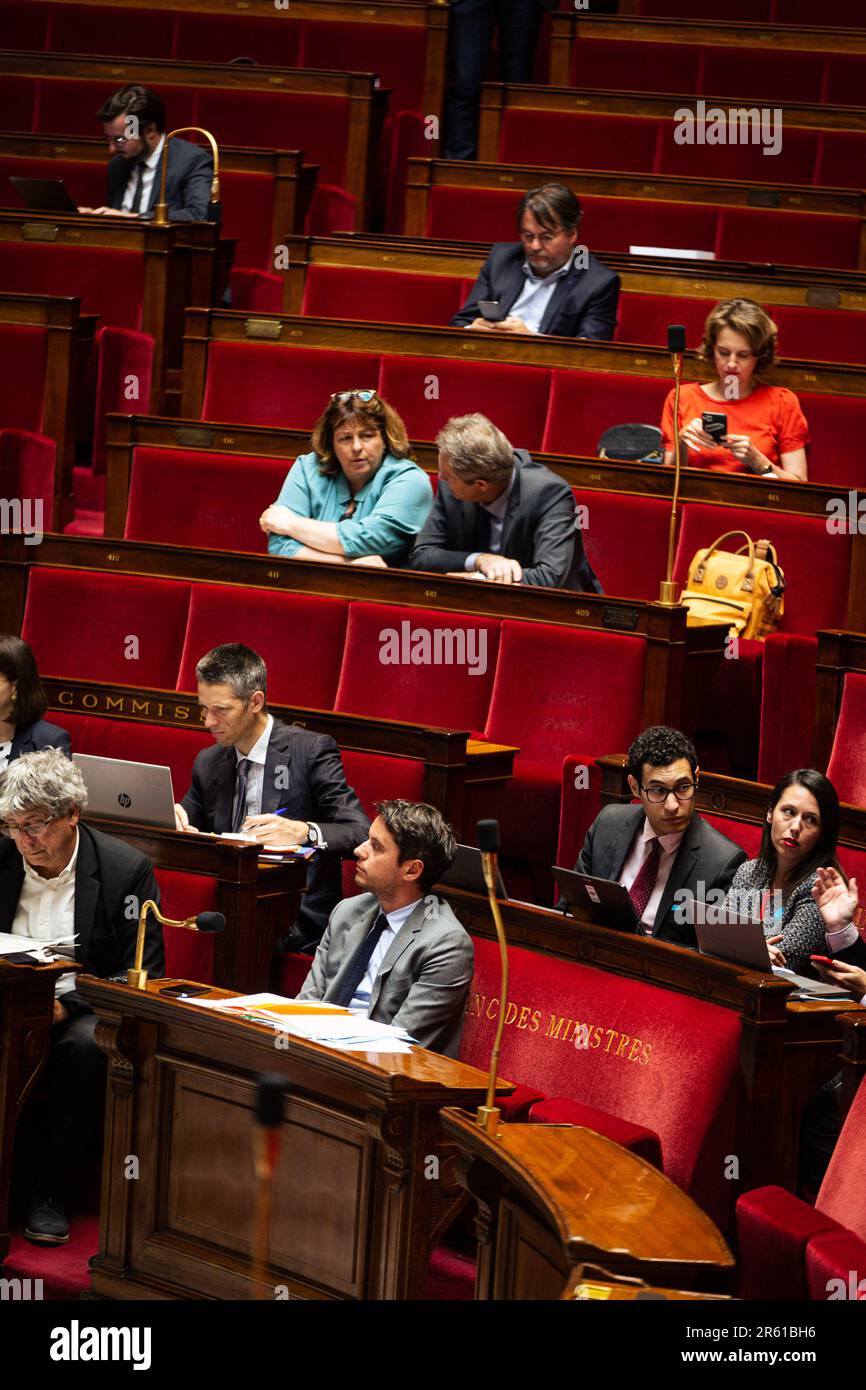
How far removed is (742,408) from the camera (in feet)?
6.61

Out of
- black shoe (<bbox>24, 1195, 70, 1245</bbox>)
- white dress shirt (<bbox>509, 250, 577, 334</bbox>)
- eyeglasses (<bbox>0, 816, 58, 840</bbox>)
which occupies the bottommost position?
black shoe (<bbox>24, 1195, 70, 1245</bbox>)

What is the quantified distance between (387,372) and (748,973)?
3.77 ft

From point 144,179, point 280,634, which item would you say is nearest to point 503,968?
point 280,634

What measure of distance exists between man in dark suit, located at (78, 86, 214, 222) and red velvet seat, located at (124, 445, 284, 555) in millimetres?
570

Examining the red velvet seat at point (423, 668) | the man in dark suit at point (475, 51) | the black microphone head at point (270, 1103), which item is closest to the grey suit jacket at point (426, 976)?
the red velvet seat at point (423, 668)

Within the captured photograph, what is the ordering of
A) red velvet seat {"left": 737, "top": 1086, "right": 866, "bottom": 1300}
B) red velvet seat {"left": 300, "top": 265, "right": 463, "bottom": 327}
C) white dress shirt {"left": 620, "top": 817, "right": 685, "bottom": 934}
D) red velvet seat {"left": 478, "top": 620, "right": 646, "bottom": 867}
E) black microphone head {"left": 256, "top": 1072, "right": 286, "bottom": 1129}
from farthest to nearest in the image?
red velvet seat {"left": 300, "top": 265, "right": 463, "bottom": 327}, red velvet seat {"left": 478, "top": 620, "right": 646, "bottom": 867}, white dress shirt {"left": 620, "top": 817, "right": 685, "bottom": 934}, red velvet seat {"left": 737, "top": 1086, "right": 866, "bottom": 1300}, black microphone head {"left": 256, "top": 1072, "right": 286, "bottom": 1129}

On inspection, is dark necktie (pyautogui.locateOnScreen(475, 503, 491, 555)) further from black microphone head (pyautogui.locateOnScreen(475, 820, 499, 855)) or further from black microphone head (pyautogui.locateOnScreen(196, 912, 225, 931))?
black microphone head (pyautogui.locateOnScreen(475, 820, 499, 855))

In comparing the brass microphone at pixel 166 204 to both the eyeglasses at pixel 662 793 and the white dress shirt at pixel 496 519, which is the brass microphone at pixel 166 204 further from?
the eyeglasses at pixel 662 793

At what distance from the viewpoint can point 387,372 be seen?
2.19 metres

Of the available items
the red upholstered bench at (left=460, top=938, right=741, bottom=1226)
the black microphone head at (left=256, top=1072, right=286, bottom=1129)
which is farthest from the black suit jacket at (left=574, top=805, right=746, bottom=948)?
the black microphone head at (left=256, top=1072, right=286, bottom=1129)

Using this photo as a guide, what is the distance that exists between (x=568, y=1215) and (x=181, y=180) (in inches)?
75.8

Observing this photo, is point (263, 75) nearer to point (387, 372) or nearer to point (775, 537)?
point (387, 372)

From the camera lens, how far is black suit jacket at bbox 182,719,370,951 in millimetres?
1541

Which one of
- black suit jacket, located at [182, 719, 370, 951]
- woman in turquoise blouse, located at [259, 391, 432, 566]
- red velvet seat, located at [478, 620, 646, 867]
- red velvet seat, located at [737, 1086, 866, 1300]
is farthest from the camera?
woman in turquoise blouse, located at [259, 391, 432, 566]
